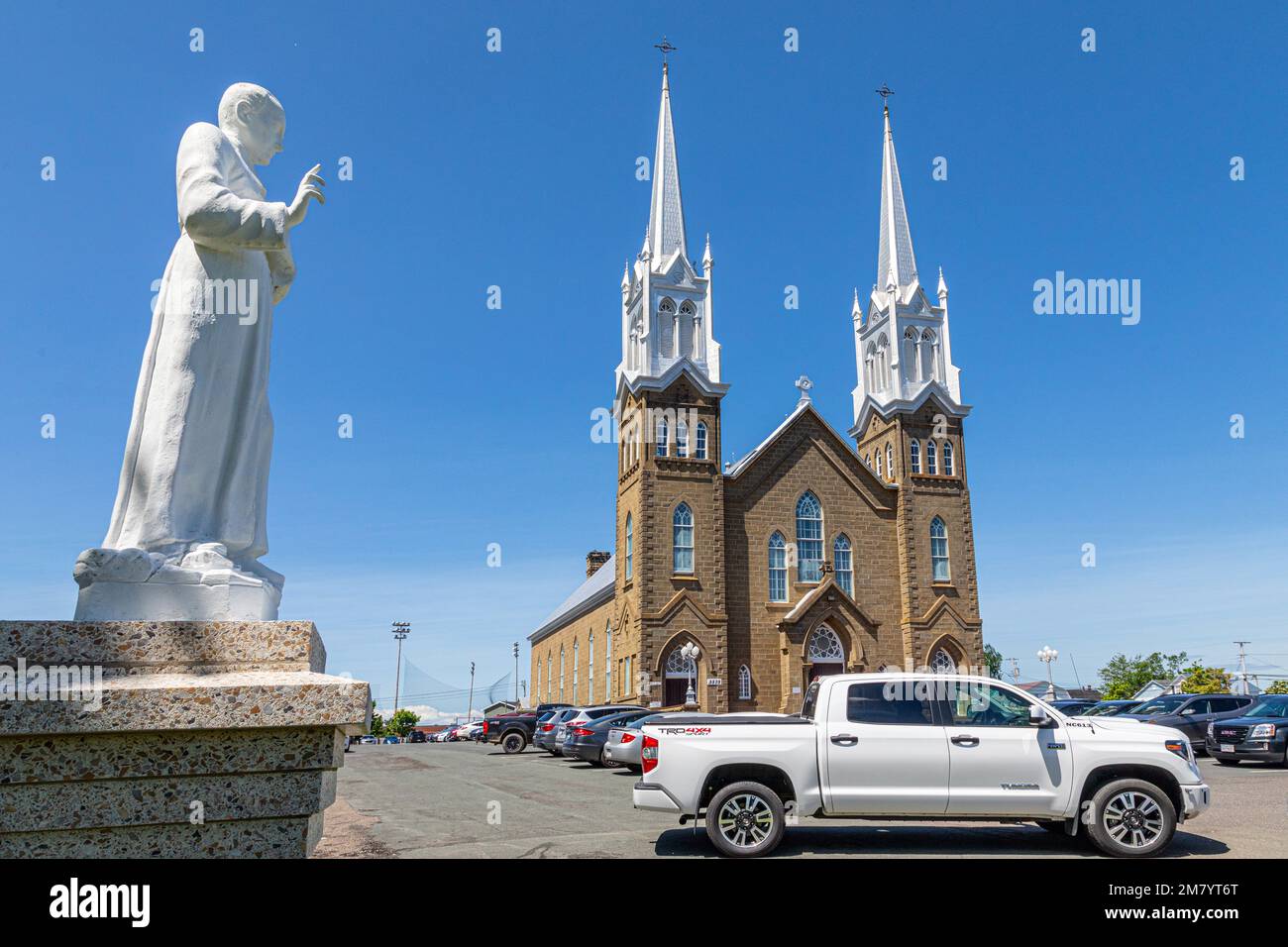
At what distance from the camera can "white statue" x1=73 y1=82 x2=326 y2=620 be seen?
3.74 m

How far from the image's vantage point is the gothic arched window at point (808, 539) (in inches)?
1603

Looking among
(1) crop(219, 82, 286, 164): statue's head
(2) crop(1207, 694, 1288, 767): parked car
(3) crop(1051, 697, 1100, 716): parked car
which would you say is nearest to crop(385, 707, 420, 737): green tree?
(3) crop(1051, 697, 1100, 716): parked car

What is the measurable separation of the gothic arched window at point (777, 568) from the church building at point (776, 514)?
60 millimetres

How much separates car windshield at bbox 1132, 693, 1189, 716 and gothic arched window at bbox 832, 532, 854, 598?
15.0 meters

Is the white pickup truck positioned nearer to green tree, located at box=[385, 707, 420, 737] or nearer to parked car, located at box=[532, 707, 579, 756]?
parked car, located at box=[532, 707, 579, 756]

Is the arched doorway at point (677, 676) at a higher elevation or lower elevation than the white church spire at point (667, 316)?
lower

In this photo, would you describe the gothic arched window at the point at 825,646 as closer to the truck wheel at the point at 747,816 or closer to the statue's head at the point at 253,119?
the truck wheel at the point at 747,816

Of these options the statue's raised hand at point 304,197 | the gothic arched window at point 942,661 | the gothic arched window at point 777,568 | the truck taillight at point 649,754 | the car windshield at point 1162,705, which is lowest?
the car windshield at point 1162,705

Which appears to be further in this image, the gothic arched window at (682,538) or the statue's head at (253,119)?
the gothic arched window at (682,538)

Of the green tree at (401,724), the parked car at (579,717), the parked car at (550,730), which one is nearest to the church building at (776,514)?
the parked car at (550,730)

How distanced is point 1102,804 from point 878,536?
108ft
